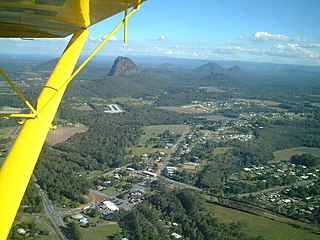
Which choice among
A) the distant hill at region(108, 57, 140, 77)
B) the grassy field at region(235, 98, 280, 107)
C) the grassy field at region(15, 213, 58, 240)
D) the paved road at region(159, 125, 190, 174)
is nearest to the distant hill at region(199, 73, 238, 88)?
the distant hill at region(108, 57, 140, 77)

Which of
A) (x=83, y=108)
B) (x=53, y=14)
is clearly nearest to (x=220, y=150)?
(x=83, y=108)

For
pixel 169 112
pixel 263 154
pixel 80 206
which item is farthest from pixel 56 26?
pixel 169 112

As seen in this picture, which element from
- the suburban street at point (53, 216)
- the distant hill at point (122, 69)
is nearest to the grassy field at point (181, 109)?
the distant hill at point (122, 69)

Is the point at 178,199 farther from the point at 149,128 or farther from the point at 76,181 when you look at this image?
the point at 149,128

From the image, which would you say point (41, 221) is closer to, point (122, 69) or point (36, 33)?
point (36, 33)

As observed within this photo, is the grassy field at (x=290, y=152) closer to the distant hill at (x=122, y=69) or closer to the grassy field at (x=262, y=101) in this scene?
the grassy field at (x=262, y=101)
